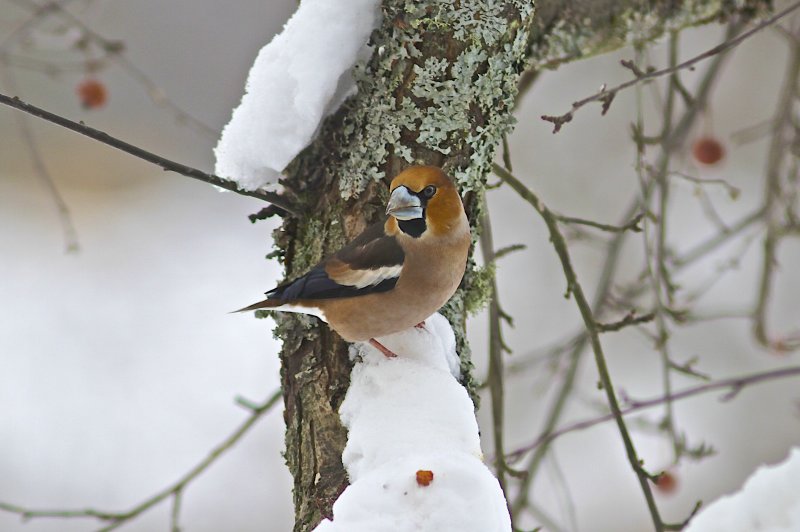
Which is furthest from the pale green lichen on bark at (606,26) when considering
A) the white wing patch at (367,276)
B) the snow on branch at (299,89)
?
the white wing patch at (367,276)

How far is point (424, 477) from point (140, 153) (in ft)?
2.67

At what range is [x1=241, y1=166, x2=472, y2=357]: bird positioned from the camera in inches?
70.8

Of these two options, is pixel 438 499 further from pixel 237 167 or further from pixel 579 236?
pixel 579 236

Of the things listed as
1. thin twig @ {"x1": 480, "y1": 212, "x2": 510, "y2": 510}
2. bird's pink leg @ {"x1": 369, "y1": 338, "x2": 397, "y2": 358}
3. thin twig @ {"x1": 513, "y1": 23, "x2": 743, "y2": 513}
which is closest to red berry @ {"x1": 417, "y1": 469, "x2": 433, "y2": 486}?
bird's pink leg @ {"x1": 369, "y1": 338, "x2": 397, "y2": 358}

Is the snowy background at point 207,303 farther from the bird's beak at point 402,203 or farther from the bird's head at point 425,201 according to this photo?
the bird's beak at point 402,203

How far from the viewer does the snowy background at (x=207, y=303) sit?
21.2 ft

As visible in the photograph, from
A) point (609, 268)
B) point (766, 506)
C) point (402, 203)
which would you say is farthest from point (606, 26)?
point (766, 506)

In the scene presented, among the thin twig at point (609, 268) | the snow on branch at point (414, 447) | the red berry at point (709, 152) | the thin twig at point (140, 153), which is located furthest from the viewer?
the red berry at point (709, 152)

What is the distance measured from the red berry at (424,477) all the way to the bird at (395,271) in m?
0.46

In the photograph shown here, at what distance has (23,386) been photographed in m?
6.53

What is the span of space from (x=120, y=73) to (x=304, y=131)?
23.1ft

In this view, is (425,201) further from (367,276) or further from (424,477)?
(424,477)

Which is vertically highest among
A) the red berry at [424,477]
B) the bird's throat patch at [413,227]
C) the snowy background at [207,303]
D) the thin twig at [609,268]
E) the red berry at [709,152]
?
the snowy background at [207,303]

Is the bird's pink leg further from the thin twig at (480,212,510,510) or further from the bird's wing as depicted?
the thin twig at (480,212,510,510)
